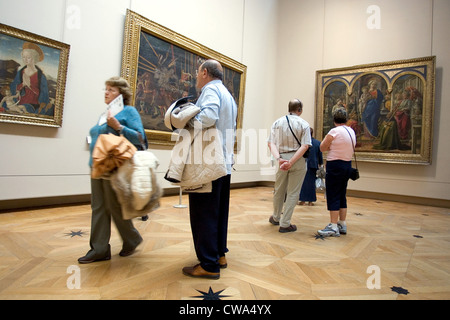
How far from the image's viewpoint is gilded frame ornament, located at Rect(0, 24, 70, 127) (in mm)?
4363

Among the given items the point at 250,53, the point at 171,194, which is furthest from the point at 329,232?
the point at 250,53

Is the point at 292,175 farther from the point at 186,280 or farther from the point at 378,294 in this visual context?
the point at 186,280

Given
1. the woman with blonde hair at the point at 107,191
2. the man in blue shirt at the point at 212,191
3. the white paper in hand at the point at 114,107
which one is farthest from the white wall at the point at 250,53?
the man in blue shirt at the point at 212,191

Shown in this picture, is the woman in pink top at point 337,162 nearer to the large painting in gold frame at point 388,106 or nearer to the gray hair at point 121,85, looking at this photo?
the gray hair at point 121,85

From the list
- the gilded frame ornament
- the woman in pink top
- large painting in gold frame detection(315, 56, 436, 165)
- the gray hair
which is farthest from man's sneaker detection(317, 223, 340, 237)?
large painting in gold frame detection(315, 56, 436, 165)

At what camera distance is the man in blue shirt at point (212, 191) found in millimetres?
2188

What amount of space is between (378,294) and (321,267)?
1.96 feet

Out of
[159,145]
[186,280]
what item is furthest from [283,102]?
[186,280]

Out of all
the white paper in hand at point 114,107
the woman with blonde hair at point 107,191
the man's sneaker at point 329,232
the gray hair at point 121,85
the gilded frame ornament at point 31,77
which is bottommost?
the man's sneaker at point 329,232

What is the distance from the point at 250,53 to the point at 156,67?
412 centimetres

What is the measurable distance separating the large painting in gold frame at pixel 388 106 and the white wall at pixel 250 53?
0.95 ft

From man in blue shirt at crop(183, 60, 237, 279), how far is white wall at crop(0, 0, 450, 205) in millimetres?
3855

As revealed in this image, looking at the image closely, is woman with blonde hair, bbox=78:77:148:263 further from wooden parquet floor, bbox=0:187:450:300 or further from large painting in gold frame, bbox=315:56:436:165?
large painting in gold frame, bbox=315:56:436:165

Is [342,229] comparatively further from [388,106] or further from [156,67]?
[388,106]
